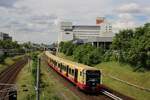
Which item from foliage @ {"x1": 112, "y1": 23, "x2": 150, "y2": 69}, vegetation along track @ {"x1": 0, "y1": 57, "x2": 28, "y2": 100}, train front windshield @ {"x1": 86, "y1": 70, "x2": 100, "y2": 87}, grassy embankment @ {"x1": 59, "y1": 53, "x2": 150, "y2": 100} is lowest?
vegetation along track @ {"x1": 0, "y1": 57, "x2": 28, "y2": 100}

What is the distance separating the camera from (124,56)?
216 feet

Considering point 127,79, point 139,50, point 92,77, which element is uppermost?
point 139,50

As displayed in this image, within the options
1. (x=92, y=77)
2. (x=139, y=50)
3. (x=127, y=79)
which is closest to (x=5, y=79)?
(x=127, y=79)

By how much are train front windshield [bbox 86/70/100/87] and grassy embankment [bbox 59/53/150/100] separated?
14.8 feet

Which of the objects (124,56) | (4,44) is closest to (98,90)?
(124,56)

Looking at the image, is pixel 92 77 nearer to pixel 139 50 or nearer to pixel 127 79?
pixel 127 79

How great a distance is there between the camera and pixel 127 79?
54.2 meters

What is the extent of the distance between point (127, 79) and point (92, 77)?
Result: 12.3 m

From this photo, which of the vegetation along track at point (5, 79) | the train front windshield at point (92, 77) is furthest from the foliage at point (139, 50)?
the vegetation along track at point (5, 79)

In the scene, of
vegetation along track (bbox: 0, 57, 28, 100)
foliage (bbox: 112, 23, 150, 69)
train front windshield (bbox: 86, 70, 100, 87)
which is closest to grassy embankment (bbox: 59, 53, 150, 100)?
foliage (bbox: 112, 23, 150, 69)

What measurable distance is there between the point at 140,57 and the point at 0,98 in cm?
2435

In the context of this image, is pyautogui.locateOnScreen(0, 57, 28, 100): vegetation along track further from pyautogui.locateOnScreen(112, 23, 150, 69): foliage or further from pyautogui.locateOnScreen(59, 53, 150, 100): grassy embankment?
pyautogui.locateOnScreen(112, 23, 150, 69): foliage

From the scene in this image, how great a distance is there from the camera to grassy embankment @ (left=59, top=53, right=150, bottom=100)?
144 ft

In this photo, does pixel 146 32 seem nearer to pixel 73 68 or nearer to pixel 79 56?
pixel 73 68
